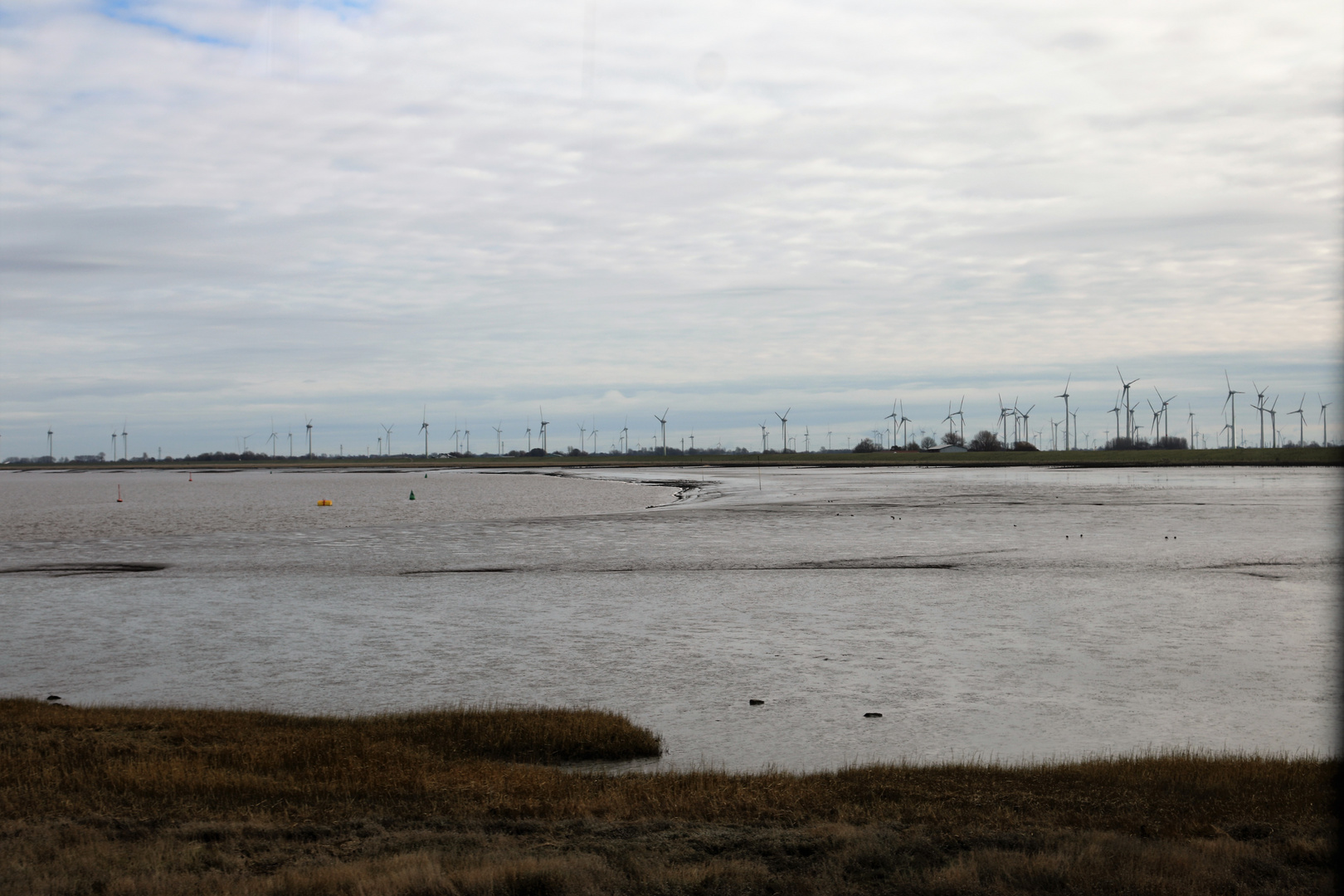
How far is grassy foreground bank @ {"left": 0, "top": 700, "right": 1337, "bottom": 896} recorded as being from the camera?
8.27 meters

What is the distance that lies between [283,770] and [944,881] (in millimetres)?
7493

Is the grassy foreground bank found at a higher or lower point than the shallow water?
higher

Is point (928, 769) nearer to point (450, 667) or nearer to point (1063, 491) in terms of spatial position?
point (450, 667)

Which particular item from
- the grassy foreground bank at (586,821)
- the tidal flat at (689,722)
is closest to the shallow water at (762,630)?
the tidal flat at (689,722)

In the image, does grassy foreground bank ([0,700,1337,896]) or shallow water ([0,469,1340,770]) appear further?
shallow water ([0,469,1340,770])

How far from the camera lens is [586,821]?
33.0 ft

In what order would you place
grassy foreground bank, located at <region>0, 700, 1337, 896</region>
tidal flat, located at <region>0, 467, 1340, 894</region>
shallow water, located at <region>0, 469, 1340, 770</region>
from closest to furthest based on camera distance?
grassy foreground bank, located at <region>0, 700, 1337, 896</region>
tidal flat, located at <region>0, 467, 1340, 894</region>
shallow water, located at <region>0, 469, 1340, 770</region>

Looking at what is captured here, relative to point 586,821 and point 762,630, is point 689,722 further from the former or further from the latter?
point 762,630

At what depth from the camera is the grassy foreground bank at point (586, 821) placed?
827 centimetres

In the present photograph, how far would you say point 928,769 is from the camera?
38.6 ft

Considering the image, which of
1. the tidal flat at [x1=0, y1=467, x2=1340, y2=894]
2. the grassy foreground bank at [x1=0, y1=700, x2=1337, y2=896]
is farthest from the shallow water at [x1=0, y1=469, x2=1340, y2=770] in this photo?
the grassy foreground bank at [x1=0, y1=700, x2=1337, y2=896]

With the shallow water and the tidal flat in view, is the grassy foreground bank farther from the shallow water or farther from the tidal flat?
the shallow water

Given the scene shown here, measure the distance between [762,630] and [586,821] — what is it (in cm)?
1218

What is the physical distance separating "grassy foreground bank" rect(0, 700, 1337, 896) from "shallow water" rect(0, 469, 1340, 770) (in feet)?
6.19
